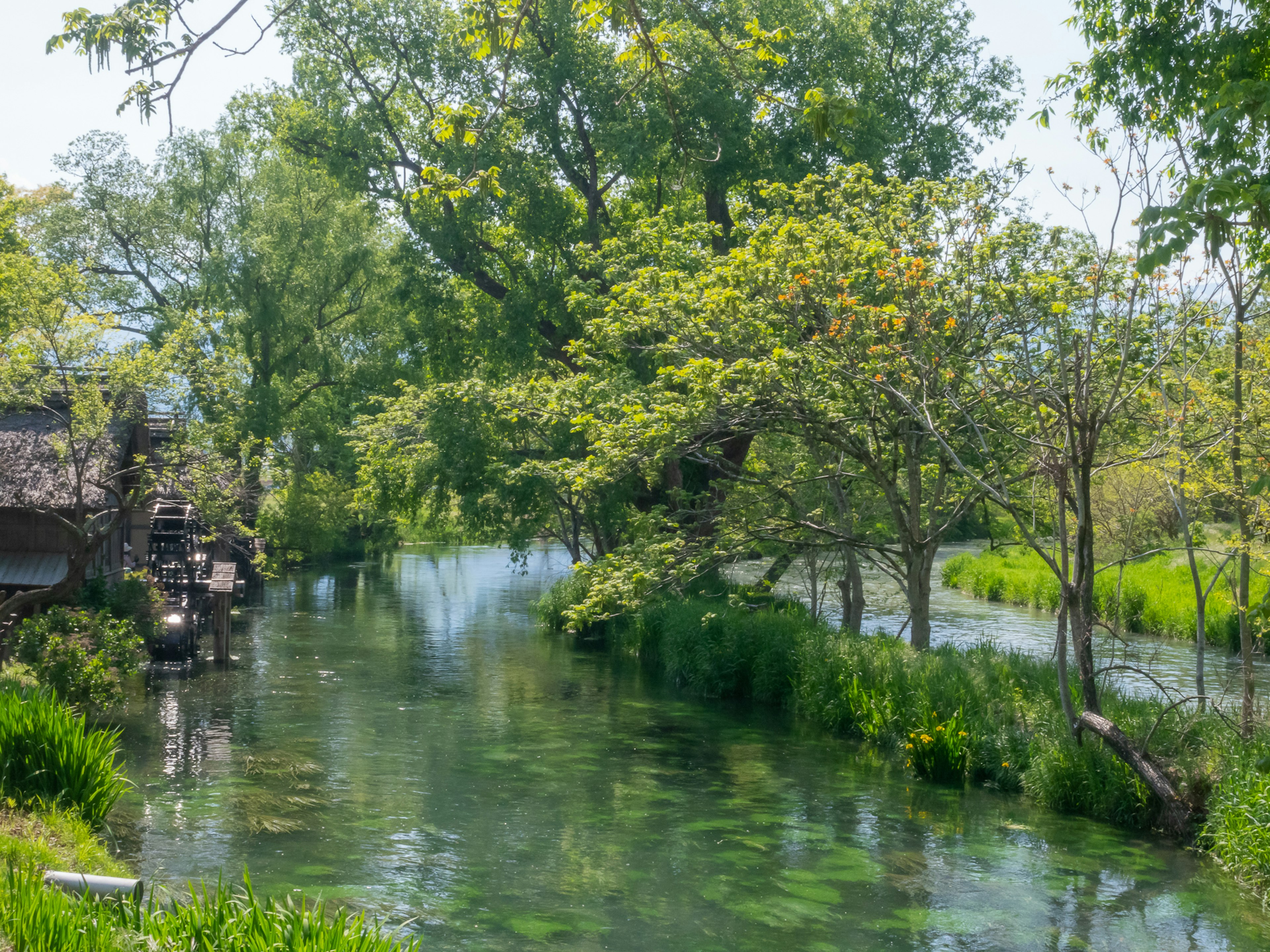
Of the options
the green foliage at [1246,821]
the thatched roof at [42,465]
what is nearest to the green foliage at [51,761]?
the thatched roof at [42,465]

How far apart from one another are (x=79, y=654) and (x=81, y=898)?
1012 centimetres

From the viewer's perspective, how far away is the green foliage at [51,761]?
30.0 feet

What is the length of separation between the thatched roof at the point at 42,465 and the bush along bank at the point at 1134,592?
1432cm

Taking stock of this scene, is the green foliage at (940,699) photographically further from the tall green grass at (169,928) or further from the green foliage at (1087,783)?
the tall green grass at (169,928)

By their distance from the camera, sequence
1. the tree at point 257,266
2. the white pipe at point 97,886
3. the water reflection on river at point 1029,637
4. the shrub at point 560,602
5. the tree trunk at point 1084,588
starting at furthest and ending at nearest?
the tree at point 257,266
the shrub at point 560,602
the water reflection on river at point 1029,637
the tree trunk at point 1084,588
the white pipe at point 97,886

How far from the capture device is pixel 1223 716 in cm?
1077

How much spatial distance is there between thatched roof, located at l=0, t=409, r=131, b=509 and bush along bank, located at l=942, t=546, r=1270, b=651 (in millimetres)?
14324

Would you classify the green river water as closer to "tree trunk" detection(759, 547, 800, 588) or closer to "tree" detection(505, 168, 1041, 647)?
"tree" detection(505, 168, 1041, 647)

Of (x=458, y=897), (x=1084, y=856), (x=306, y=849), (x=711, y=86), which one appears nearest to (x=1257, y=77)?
(x=1084, y=856)

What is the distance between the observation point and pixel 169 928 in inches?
207

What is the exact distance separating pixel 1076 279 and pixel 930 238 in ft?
6.68

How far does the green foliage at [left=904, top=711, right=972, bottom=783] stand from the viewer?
13312 mm

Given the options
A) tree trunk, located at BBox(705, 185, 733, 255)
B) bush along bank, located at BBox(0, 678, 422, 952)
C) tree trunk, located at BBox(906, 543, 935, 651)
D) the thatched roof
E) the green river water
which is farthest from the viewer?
tree trunk, located at BBox(705, 185, 733, 255)

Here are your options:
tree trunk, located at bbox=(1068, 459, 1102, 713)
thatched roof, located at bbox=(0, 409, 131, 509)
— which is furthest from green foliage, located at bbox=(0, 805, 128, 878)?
tree trunk, located at bbox=(1068, 459, 1102, 713)
